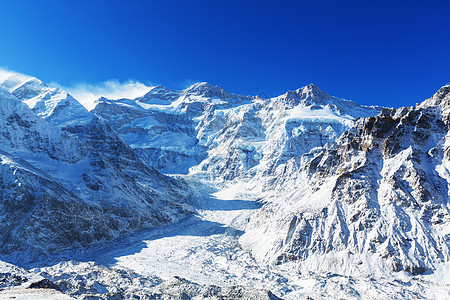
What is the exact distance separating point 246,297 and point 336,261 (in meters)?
25.8

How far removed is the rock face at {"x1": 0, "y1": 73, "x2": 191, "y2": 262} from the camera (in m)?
58.3

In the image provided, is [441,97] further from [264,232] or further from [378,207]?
[264,232]

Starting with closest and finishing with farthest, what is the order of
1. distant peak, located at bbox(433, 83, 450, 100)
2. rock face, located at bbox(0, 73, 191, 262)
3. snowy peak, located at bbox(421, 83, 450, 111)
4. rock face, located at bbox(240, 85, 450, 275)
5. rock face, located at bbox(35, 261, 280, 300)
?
rock face, located at bbox(35, 261, 280, 300) < rock face, located at bbox(240, 85, 450, 275) < snowy peak, located at bbox(421, 83, 450, 111) < rock face, located at bbox(0, 73, 191, 262) < distant peak, located at bbox(433, 83, 450, 100)

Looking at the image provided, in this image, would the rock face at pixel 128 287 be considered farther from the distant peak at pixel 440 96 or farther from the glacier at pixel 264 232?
the distant peak at pixel 440 96

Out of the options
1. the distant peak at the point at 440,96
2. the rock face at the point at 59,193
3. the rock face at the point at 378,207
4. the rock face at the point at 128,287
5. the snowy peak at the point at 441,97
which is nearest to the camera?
the rock face at the point at 128,287

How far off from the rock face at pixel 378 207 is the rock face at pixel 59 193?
124 ft

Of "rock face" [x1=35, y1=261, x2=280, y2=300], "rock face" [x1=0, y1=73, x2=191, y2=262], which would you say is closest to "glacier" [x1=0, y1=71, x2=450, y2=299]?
"rock face" [x1=35, y1=261, x2=280, y2=300]

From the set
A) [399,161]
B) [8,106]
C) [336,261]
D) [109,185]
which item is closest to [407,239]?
[336,261]

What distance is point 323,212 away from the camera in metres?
52.6

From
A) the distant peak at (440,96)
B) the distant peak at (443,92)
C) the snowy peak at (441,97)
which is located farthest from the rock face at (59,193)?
the distant peak at (443,92)

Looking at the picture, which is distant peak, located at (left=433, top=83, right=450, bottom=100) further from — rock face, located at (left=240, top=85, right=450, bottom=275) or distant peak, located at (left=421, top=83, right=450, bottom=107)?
rock face, located at (left=240, top=85, right=450, bottom=275)

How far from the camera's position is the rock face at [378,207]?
42.4 m

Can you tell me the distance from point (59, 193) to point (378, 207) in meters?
68.6

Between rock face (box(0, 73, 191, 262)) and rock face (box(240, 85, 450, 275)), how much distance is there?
37.7 meters
